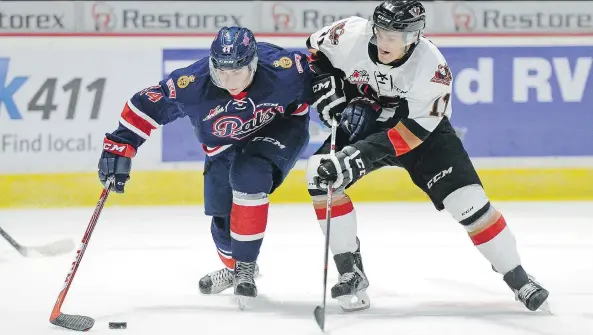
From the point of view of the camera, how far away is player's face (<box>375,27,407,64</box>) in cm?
362

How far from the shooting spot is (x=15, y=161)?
20.6 ft

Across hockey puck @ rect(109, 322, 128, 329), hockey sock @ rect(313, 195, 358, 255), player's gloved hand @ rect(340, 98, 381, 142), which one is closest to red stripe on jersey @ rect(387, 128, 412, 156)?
player's gloved hand @ rect(340, 98, 381, 142)

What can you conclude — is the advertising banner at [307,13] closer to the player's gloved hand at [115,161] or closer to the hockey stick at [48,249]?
the hockey stick at [48,249]

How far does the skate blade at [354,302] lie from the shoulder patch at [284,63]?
2.78ft

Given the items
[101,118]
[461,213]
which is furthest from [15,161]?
[461,213]

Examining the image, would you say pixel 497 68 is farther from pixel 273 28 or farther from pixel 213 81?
pixel 213 81

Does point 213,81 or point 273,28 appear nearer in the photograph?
point 213,81

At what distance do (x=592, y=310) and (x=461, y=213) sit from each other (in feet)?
1.94

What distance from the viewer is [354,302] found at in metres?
3.84

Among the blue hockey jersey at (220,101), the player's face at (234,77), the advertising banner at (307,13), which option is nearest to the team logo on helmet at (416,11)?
the blue hockey jersey at (220,101)

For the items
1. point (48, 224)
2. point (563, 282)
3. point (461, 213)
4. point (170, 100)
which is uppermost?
point (170, 100)

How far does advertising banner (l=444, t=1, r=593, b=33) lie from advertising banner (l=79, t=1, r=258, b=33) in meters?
1.34

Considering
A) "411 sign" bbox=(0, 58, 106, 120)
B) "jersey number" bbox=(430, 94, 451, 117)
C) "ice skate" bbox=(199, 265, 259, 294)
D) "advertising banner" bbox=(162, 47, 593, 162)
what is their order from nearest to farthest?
"jersey number" bbox=(430, 94, 451, 117)
"ice skate" bbox=(199, 265, 259, 294)
"411 sign" bbox=(0, 58, 106, 120)
"advertising banner" bbox=(162, 47, 593, 162)

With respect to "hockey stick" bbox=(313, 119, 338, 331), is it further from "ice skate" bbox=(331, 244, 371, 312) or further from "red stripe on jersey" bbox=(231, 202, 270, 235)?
"red stripe on jersey" bbox=(231, 202, 270, 235)
